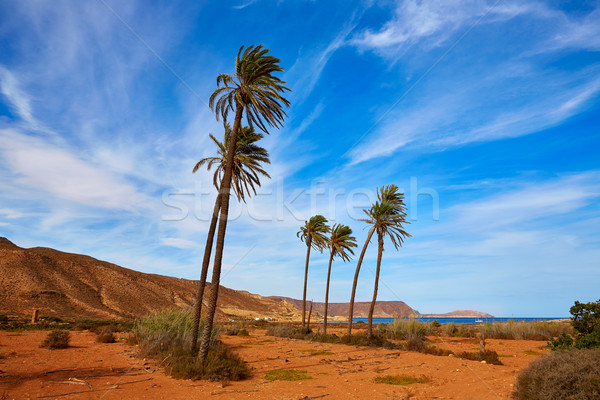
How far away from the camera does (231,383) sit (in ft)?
37.1

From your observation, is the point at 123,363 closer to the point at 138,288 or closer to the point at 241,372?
the point at 241,372

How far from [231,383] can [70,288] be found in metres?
58.7

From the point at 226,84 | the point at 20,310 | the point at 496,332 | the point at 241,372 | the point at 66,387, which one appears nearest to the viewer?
the point at 66,387

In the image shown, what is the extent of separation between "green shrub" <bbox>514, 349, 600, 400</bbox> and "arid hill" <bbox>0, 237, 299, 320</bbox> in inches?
2148

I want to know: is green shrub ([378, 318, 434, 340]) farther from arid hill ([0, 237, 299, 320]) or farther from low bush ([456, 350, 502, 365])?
arid hill ([0, 237, 299, 320])

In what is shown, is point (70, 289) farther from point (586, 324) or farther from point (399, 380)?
point (586, 324)

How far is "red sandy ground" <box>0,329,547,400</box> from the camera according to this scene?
9227 mm

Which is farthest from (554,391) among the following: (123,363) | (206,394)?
(123,363)

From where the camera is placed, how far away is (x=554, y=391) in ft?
22.9

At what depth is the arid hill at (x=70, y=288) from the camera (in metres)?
49.6

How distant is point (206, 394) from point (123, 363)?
5286 millimetres

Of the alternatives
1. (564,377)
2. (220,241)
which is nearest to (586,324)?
(564,377)

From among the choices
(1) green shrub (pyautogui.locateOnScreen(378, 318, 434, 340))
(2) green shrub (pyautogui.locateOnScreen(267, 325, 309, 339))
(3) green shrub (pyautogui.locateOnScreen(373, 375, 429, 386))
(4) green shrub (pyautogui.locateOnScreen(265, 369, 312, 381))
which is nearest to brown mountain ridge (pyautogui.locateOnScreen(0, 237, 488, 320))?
(2) green shrub (pyautogui.locateOnScreen(267, 325, 309, 339))

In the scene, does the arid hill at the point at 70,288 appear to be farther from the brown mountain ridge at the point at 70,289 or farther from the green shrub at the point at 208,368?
the green shrub at the point at 208,368
